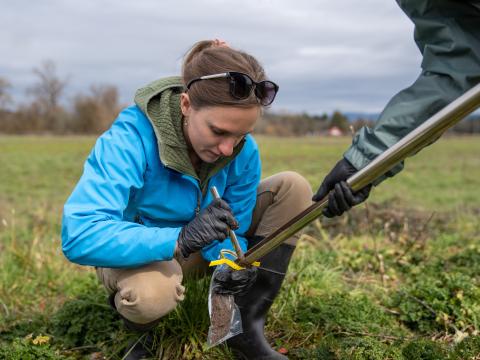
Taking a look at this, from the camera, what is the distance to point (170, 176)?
2699 millimetres

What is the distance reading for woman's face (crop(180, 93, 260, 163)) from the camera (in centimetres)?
248

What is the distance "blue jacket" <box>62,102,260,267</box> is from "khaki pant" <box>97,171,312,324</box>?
119 mm

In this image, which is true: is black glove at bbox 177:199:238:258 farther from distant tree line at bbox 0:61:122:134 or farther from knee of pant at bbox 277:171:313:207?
distant tree line at bbox 0:61:122:134

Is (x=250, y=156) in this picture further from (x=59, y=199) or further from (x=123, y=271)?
(x=59, y=199)

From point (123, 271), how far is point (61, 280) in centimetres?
184

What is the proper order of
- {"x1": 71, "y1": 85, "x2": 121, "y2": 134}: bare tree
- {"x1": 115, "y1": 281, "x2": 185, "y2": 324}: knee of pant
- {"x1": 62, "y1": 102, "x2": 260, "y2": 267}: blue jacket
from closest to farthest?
{"x1": 62, "y1": 102, "x2": 260, "y2": 267}: blue jacket < {"x1": 115, "y1": 281, "x2": 185, "y2": 324}: knee of pant < {"x1": 71, "y1": 85, "x2": 121, "y2": 134}: bare tree

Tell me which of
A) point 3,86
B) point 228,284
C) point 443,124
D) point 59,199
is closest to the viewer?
point 443,124

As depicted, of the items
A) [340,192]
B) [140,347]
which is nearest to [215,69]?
[340,192]

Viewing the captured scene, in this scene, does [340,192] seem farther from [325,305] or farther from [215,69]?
[325,305]

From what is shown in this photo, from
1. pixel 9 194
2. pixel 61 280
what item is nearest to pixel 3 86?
pixel 9 194

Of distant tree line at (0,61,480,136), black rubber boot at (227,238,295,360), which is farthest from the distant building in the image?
black rubber boot at (227,238,295,360)

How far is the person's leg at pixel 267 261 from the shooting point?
2.82 m

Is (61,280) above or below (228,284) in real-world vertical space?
below

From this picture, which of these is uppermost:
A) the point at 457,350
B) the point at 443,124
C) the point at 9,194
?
the point at 443,124
